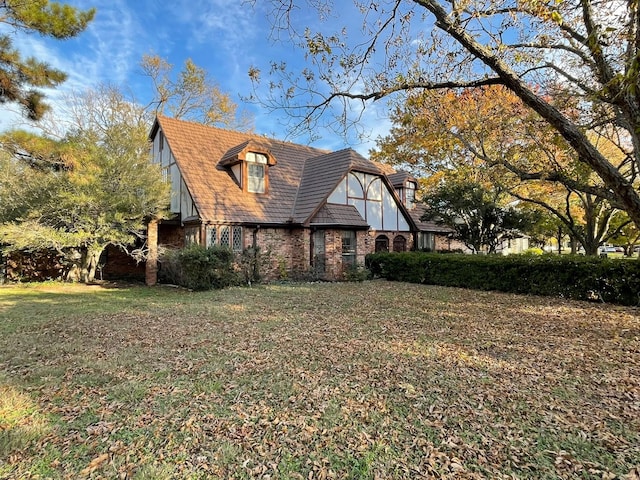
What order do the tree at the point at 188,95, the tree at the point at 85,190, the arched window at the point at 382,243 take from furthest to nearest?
the tree at the point at 188,95 → the arched window at the point at 382,243 → the tree at the point at 85,190

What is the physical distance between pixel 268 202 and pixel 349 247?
4302mm

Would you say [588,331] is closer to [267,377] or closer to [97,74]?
[267,377]

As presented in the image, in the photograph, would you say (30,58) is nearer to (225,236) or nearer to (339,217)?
(225,236)

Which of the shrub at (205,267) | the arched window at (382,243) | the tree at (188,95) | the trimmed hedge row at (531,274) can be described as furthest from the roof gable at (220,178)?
the tree at (188,95)

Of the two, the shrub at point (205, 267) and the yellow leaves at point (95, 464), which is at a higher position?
the shrub at point (205, 267)

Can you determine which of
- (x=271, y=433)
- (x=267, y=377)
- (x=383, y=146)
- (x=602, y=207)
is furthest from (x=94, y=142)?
(x=602, y=207)

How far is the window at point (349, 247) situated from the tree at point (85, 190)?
779 cm

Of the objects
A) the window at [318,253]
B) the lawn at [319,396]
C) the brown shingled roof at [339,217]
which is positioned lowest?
the lawn at [319,396]

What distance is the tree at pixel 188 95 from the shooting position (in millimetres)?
24906

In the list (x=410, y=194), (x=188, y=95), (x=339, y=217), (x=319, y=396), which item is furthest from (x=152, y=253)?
(x=188, y=95)

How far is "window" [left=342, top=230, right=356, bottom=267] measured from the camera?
649 inches

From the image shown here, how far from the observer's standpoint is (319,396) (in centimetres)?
426

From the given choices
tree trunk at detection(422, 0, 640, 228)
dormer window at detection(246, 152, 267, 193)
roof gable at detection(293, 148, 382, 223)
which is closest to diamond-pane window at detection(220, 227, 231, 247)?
dormer window at detection(246, 152, 267, 193)

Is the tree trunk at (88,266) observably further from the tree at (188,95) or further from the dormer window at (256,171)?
the tree at (188,95)
